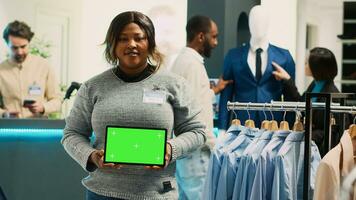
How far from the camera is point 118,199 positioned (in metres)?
2.61

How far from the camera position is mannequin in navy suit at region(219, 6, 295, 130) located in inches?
184

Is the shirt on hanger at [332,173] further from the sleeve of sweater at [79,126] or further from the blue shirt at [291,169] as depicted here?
the sleeve of sweater at [79,126]

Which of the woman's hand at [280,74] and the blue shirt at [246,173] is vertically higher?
the woman's hand at [280,74]

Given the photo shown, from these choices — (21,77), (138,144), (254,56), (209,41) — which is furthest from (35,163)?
(138,144)

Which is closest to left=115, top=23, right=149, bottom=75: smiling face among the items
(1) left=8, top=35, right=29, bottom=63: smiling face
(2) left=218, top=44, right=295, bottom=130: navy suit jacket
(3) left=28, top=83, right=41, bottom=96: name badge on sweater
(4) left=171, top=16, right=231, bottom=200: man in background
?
(4) left=171, top=16, right=231, bottom=200: man in background

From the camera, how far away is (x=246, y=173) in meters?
2.70

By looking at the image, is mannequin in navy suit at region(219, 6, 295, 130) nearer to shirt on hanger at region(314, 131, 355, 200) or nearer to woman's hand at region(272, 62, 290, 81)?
woman's hand at region(272, 62, 290, 81)

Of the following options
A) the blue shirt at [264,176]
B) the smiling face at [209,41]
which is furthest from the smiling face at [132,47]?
the smiling face at [209,41]

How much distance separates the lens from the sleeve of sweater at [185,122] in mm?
2711

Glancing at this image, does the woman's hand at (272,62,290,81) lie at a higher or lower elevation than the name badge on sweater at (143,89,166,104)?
higher

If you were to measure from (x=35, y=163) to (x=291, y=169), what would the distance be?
248cm

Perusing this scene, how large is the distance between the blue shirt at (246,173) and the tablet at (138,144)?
0.36 m

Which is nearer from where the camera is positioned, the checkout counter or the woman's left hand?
the woman's left hand

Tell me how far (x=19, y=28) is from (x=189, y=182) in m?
2.56
